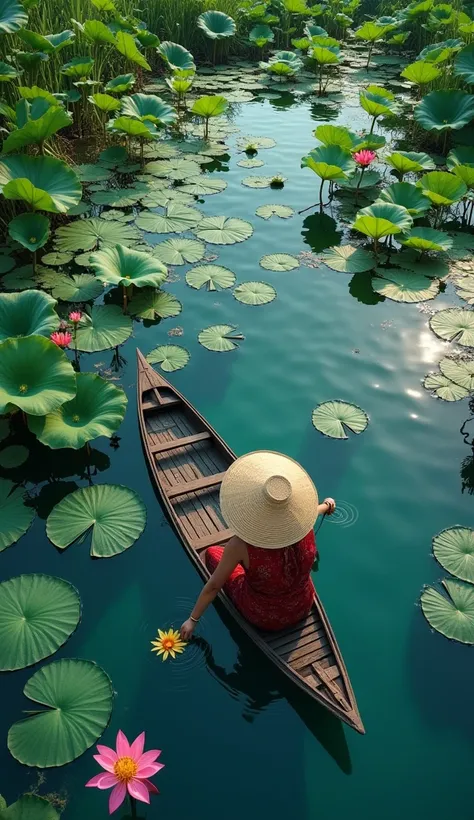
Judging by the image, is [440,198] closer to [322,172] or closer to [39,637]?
[322,172]

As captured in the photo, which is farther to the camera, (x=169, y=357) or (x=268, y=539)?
(x=169, y=357)

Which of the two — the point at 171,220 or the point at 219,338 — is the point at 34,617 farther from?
the point at 171,220

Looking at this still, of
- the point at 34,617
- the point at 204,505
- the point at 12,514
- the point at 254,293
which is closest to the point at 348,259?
the point at 254,293

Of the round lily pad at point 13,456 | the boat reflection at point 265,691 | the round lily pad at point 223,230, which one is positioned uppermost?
the round lily pad at point 223,230

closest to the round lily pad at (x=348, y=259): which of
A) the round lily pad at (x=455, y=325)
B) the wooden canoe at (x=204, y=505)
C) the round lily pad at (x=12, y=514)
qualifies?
the round lily pad at (x=455, y=325)

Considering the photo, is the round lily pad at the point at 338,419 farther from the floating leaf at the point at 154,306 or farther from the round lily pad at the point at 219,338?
the floating leaf at the point at 154,306

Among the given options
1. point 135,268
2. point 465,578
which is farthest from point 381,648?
point 135,268
